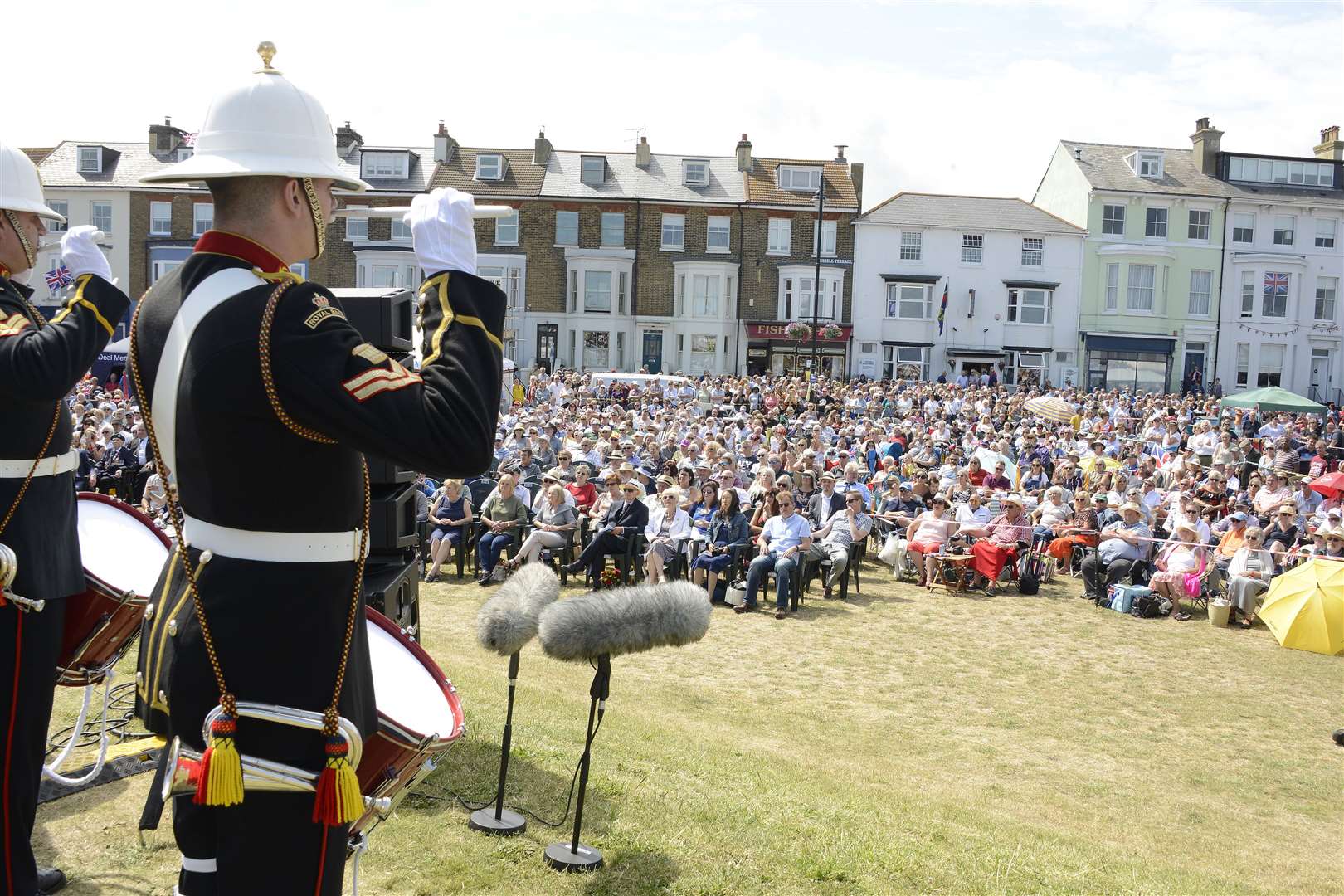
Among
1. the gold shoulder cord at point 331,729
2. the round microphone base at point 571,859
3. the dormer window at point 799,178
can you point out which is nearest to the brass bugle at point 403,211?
the gold shoulder cord at point 331,729

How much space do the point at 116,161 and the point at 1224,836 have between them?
56753 millimetres

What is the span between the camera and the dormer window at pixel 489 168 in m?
50.6

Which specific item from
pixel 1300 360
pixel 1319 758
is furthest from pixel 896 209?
pixel 1319 758

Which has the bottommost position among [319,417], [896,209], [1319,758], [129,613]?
[1319,758]

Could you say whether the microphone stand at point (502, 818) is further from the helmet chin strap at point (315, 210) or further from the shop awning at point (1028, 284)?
Answer: the shop awning at point (1028, 284)

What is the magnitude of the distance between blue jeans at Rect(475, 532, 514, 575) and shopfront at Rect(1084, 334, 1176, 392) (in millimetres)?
41731

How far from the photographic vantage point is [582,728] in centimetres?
739

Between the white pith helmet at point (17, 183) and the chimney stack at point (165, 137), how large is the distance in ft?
179

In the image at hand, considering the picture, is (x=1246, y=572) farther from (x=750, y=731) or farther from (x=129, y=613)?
(x=129, y=613)

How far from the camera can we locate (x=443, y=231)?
2287 millimetres

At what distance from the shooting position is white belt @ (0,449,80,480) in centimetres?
335

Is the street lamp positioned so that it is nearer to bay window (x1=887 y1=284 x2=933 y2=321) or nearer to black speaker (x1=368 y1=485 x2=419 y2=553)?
bay window (x1=887 y1=284 x2=933 y2=321)

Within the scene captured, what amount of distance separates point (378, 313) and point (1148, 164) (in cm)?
5395

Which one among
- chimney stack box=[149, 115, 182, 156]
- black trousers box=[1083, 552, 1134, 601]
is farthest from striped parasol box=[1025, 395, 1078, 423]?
chimney stack box=[149, 115, 182, 156]
